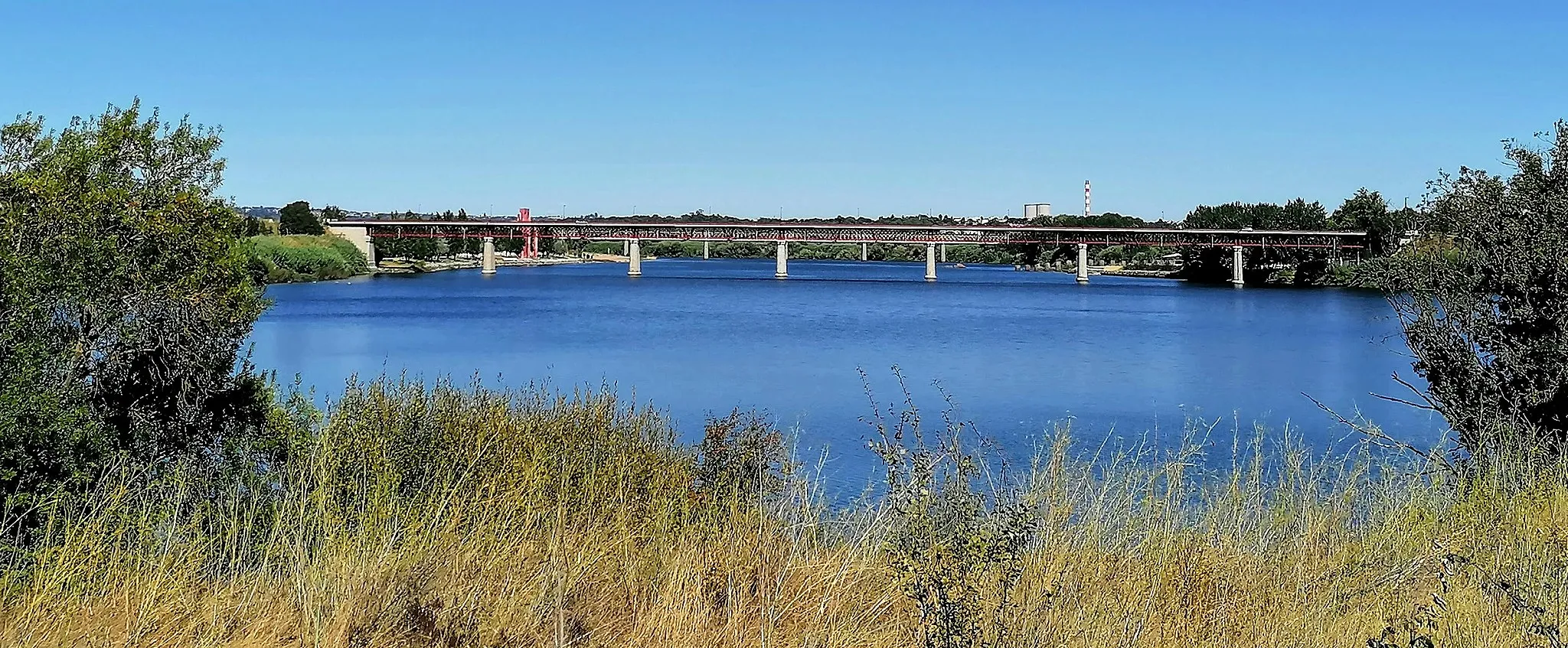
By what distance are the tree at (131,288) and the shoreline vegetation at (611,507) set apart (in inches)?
1.3

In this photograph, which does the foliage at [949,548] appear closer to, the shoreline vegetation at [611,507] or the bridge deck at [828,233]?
the shoreline vegetation at [611,507]

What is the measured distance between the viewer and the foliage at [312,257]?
348 ft

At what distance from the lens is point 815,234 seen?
472ft

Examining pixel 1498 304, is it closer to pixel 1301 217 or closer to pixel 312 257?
pixel 312 257

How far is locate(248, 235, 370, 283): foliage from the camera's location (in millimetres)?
106000

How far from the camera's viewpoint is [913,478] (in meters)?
5.09

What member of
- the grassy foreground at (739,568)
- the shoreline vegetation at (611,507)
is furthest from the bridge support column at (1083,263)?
the grassy foreground at (739,568)

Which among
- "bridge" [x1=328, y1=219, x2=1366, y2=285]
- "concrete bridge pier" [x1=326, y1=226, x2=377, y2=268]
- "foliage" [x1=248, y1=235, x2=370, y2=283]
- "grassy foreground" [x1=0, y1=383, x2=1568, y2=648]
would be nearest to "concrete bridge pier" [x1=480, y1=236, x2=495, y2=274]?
"bridge" [x1=328, y1=219, x2=1366, y2=285]

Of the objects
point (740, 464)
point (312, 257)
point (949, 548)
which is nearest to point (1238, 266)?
point (312, 257)

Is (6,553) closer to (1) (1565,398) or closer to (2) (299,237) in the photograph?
(1) (1565,398)

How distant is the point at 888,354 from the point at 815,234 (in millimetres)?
99397

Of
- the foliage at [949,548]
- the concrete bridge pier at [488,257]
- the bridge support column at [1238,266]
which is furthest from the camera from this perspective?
the concrete bridge pier at [488,257]

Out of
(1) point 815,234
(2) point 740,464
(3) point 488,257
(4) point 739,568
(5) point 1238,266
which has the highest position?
(1) point 815,234

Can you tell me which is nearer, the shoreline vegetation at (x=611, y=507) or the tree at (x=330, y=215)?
the shoreline vegetation at (x=611, y=507)
